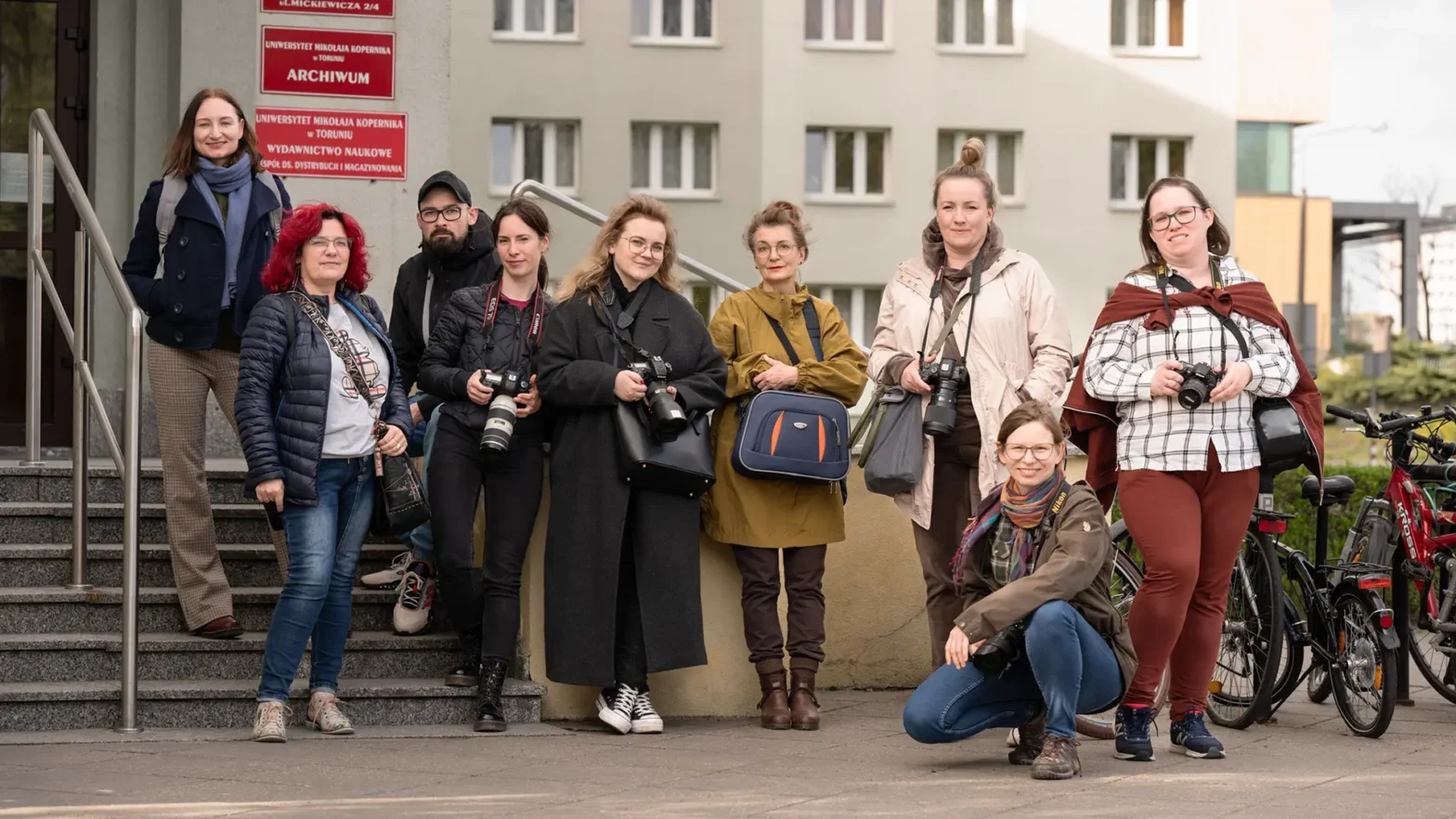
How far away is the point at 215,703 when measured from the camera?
7320 mm

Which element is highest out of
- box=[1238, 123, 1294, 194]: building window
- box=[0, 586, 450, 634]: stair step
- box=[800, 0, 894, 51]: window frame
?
box=[800, 0, 894, 51]: window frame

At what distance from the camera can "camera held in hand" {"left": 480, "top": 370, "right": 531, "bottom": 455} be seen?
7.13 metres

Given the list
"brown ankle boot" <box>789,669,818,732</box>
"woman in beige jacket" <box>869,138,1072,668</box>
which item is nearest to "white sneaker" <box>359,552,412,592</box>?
"brown ankle boot" <box>789,669,818,732</box>

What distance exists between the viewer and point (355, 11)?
10312 mm

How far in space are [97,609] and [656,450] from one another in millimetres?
2358

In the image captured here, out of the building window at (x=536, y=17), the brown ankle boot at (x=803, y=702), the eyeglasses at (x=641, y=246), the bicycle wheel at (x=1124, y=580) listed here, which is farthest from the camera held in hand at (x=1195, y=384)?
the building window at (x=536, y=17)

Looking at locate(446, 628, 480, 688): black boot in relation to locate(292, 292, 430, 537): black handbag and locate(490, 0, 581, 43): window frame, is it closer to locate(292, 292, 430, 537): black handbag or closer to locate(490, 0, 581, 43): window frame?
locate(292, 292, 430, 537): black handbag

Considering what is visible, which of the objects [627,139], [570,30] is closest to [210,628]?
[627,139]

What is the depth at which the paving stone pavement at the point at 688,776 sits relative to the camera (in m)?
5.92

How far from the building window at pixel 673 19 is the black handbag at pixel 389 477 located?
37.4m

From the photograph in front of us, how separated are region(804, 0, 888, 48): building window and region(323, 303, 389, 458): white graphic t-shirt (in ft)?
127

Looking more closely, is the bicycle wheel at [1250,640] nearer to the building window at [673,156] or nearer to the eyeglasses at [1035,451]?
the eyeglasses at [1035,451]

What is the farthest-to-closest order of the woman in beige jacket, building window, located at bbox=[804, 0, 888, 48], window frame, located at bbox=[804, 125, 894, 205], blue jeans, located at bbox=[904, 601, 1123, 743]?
building window, located at bbox=[804, 0, 888, 48]
window frame, located at bbox=[804, 125, 894, 205]
the woman in beige jacket
blue jeans, located at bbox=[904, 601, 1123, 743]

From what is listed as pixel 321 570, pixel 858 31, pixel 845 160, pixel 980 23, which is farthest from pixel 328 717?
pixel 980 23
